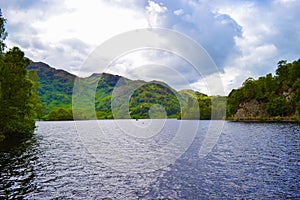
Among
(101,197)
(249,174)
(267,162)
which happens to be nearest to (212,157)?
(267,162)

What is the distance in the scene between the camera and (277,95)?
605 ft

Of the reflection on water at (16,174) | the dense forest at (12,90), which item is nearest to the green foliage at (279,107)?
the dense forest at (12,90)

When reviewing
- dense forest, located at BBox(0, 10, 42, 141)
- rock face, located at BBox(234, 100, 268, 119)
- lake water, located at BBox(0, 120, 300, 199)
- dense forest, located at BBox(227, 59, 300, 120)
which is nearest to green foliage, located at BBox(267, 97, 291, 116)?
dense forest, located at BBox(227, 59, 300, 120)

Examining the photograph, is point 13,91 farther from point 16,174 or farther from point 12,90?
point 16,174

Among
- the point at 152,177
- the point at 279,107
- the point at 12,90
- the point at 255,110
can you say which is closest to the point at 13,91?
the point at 12,90

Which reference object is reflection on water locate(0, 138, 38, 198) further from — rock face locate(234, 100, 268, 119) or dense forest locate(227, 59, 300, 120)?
rock face locate(234, 100, 268, 119)

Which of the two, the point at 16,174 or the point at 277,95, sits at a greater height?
the point at 277,95

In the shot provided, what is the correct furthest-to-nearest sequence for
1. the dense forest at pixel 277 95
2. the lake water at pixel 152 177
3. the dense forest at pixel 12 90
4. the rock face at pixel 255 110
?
the rock face at pixel 255 110
the dense forest at pixel 277 95
the dense forest at pixel 12 90
the lake water at pixel 152 177

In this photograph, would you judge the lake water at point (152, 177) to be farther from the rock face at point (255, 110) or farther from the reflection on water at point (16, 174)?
the rock face at point (255, 110)

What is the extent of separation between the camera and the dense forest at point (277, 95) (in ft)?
541

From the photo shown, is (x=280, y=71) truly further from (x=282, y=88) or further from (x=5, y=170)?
(x=5, y=170)

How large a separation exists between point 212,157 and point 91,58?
25213 mm

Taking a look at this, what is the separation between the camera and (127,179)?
25422 millimetres

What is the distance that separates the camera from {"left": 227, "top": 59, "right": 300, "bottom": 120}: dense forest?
164988mm
